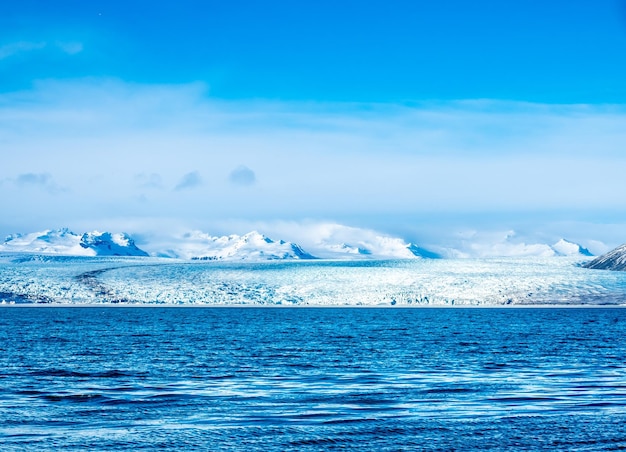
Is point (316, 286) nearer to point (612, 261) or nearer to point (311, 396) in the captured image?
point (612, 261)

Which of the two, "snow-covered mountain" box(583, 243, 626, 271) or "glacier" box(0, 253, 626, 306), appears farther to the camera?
"snow-covered mountain" box(583, 243, 626, 271)

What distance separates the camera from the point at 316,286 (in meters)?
78.3

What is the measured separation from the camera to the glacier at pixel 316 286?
74875mm

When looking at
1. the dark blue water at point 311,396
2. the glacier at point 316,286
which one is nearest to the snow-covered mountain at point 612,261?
the glacier at point 316,286

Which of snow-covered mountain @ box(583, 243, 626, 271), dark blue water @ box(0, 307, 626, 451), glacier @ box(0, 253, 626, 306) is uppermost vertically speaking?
snow-covered mountain @ box(583, 243, 626, 271)

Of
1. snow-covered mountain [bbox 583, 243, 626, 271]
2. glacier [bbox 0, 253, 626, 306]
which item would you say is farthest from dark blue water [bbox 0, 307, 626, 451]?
snow-covered mountain [bbox 583, 243, 626, 271]

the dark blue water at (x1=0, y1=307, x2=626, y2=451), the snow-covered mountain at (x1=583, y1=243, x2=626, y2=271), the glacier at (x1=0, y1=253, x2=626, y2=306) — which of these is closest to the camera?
the dark blue water at (x1=0, y1=307, x2=626, y2=451)

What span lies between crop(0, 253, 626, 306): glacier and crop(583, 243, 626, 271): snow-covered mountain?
26287 millimetres

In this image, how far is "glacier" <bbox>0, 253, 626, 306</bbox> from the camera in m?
74.9

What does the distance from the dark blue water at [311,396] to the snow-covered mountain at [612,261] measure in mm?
74458

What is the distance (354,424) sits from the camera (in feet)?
53.7

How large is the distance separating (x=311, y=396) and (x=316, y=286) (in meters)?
58.0

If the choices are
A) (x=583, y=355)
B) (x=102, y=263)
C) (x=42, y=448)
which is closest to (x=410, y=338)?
(x=583, y=355)

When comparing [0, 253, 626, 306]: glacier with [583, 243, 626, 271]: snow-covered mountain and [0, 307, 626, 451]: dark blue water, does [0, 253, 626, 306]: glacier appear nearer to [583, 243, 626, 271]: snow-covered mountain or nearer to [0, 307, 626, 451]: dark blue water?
[583, 243, 626, 271]: snow-covered mountain
